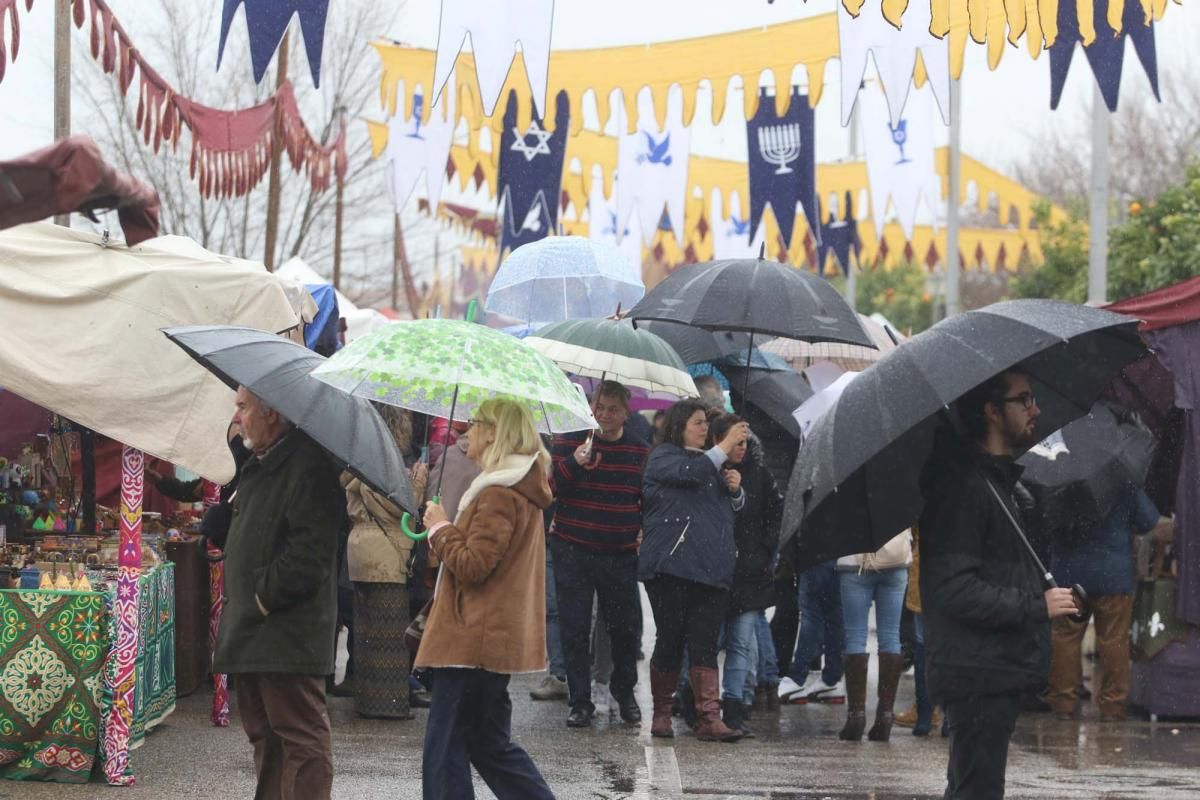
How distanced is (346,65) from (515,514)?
73.7 feet

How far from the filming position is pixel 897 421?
16.7ft

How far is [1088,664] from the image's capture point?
43.5 ft

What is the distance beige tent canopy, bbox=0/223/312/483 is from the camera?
735 cm

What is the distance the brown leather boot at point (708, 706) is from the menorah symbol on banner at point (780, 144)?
30.4 feet

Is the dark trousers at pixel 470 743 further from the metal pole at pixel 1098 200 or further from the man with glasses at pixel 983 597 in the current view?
the metal pole at pixel 1098 200

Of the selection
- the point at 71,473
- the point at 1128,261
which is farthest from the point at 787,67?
the point at 71,473

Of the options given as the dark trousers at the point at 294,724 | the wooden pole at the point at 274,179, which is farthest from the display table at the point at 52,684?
the wooden pole at the point at 274,179

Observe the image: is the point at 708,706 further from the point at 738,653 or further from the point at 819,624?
the point at 819,624

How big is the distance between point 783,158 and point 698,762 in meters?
10.1

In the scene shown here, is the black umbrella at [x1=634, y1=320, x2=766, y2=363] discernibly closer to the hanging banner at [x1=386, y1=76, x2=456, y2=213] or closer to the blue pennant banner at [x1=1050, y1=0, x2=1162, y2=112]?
the blue pennant banner at [x1=1050, y1=0, x2=1162, y2=112]

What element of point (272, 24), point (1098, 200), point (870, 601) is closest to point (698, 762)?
point (870, 601)

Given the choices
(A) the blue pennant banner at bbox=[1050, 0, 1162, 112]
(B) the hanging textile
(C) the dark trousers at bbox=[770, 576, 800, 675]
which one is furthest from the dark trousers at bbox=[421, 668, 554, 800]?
(A) the blue pennant banner at bbox=[1050, 0, 1162, 112]

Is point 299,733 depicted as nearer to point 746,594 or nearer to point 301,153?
point 746,594

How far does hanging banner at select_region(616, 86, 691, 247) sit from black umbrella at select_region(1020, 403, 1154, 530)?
9056 millimetres
